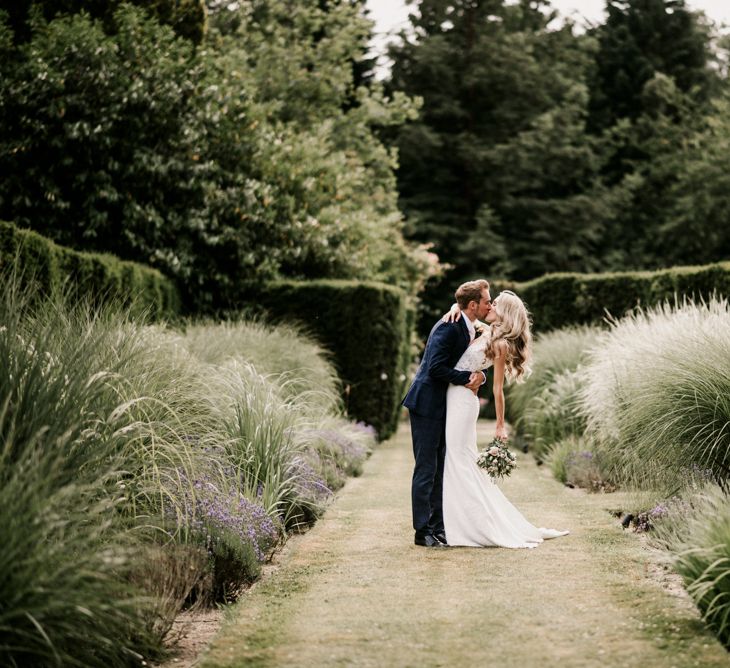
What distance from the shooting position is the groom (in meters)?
7.20

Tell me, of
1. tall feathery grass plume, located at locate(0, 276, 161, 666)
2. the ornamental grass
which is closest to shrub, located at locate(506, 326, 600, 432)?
the ornamental grass

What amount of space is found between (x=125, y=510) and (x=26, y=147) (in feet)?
38.4

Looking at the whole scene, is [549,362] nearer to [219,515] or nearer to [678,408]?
[678,408]

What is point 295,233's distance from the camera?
61.0 ft

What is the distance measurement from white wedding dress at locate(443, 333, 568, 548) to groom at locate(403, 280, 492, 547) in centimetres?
8

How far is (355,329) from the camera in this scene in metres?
16.6

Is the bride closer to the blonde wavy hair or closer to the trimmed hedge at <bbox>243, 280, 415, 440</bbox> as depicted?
the blonde wavy hair

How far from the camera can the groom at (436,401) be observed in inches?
283

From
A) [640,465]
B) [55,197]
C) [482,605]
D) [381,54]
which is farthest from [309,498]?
[381,54]

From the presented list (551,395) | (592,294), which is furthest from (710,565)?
(592,294)

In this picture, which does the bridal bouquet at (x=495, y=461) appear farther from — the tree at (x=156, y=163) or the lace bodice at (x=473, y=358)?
the tree at (x=156, y=163)

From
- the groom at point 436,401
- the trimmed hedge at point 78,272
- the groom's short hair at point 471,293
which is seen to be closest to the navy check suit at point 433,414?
the groom at point 436,401

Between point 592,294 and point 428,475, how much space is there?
12390 mm

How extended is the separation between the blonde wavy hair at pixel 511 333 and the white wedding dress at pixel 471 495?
9 cm
